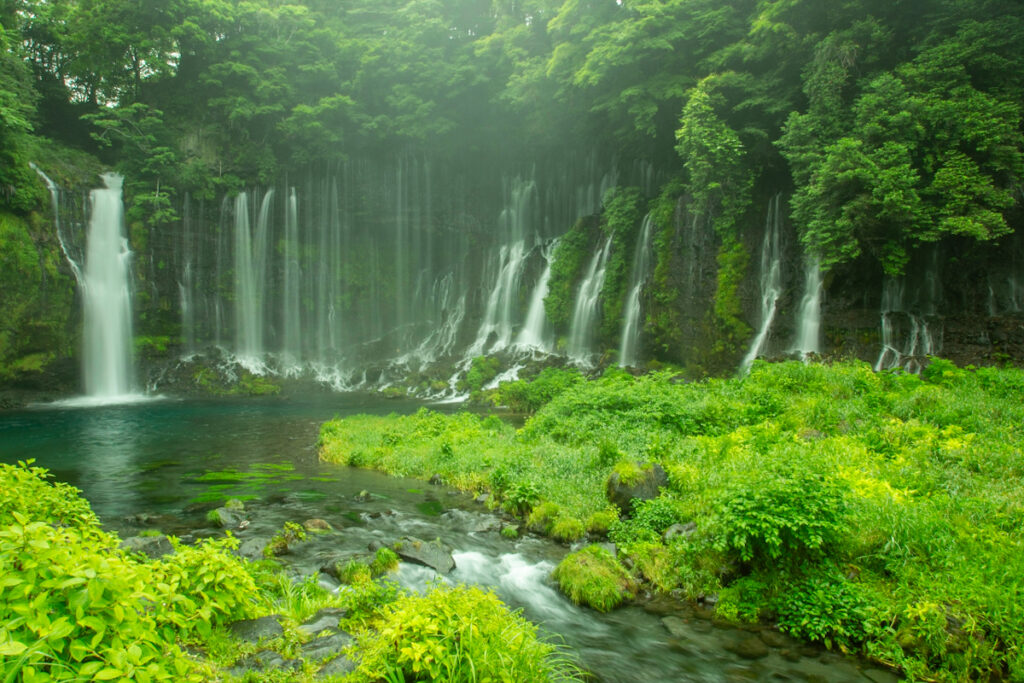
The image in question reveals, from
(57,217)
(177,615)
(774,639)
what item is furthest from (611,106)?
(177,615)

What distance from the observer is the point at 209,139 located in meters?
35.3

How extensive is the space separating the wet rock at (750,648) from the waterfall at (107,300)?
32.0 m

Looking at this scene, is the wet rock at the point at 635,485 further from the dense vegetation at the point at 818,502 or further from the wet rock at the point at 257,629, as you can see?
the wet rock at the point at 257,629

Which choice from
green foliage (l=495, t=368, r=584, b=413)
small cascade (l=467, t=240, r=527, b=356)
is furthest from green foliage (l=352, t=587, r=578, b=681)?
small cascade (l=467, t=240, r=527, b=356)

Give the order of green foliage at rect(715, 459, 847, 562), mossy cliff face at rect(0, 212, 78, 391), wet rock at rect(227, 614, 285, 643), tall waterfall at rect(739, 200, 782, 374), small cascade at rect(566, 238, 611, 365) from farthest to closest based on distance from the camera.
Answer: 1. small cascade at rect(566, 238, 611, 365)
2. mossy cliff face at rect(0, 212, 78, 391)
3. tall waterfall at rect(739, 200, 782, 374)
4. green foliage at rect(715, 459, 847, 562)
5. wet rock at rect(227, 614, 285, 643)

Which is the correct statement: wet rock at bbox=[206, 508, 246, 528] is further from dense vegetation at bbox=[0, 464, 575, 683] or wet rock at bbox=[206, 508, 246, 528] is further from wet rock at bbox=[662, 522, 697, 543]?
Result: wet rock at bbox=[662, 522, 697, 543]

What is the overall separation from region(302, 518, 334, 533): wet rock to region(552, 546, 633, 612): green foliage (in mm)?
3729

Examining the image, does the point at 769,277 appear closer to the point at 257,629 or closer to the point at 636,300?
the point at 636,300

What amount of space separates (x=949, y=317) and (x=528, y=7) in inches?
1022

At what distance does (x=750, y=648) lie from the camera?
5.69 m

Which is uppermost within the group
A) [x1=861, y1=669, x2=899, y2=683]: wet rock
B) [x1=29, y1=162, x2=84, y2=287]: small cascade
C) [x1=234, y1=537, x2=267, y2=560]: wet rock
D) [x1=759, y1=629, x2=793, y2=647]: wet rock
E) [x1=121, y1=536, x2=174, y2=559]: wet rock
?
[x1=29, y1=162, x2=84, y2=287]: small cascade

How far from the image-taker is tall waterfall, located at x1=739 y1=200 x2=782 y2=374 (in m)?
20.0

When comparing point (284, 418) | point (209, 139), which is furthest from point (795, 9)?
point (209, 139)

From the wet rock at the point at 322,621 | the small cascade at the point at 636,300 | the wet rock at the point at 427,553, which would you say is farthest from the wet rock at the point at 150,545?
the small cascade at the point at 636,300
